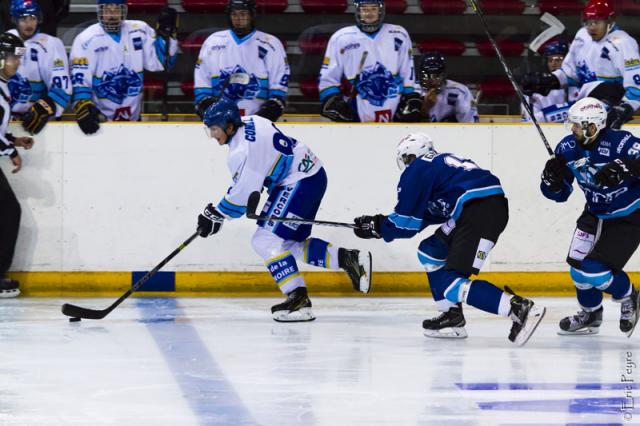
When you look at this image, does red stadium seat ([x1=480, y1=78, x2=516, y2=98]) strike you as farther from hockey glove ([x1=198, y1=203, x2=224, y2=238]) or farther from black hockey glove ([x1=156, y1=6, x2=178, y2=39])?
hockey glove ([x1=198, y1=203, x2=224, y2=238])

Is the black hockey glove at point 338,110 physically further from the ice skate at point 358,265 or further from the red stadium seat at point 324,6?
the ice skate at point 358,265

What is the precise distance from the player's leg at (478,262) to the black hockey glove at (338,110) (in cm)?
169

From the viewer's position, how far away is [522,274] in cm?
624

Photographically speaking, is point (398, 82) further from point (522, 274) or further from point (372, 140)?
point (522, 274)

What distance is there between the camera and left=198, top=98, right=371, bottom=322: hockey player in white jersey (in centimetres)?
512

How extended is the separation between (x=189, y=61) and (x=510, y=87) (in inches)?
73.9

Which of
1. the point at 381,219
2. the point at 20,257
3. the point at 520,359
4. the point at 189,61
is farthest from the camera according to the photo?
the point at 189,61

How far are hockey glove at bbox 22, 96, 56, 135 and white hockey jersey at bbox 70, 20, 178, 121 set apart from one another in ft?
0.80

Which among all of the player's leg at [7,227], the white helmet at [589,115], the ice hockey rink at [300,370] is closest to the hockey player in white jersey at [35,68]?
the player's leg at [7,227]

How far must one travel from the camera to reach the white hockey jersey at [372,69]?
6.39 m

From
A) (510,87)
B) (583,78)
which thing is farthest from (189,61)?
(583,78)

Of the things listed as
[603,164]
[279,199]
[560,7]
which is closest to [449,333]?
[603,164]

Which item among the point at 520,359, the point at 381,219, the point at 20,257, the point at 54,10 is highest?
the point at 54,10

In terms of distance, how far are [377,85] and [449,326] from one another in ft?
6.39
